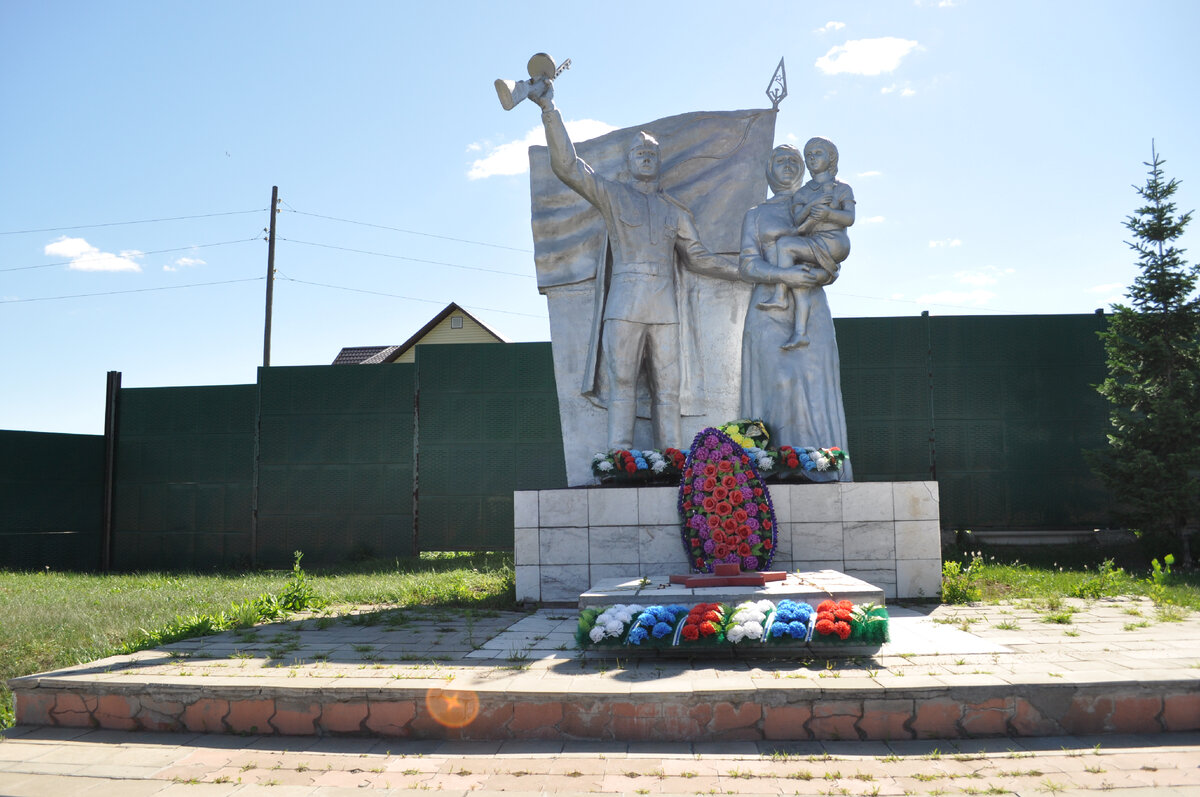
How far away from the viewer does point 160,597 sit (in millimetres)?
6238

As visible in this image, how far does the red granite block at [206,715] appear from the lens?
131 inches

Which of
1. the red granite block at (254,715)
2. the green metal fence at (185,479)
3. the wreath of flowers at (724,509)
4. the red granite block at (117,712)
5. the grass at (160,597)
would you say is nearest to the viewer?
the red granite block at (254,715)

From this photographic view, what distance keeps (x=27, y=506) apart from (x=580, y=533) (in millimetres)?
7372

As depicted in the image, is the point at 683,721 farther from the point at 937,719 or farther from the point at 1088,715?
the point at 1088,715

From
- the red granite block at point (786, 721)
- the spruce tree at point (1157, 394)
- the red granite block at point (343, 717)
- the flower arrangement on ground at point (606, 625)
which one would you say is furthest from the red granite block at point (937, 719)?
the spruce tree at point (1157, 394)

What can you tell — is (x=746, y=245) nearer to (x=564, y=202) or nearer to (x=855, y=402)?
(x=564, y=202)

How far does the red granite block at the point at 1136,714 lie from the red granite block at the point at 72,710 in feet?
12.8

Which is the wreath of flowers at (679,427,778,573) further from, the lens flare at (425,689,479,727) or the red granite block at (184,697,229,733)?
the red granite block at (184,697,229,733)

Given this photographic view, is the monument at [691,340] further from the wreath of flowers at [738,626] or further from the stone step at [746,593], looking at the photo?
the wreath of flowers at [738,626]

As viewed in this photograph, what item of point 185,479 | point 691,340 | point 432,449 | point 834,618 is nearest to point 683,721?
point 834,618

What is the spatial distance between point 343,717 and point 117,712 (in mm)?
965

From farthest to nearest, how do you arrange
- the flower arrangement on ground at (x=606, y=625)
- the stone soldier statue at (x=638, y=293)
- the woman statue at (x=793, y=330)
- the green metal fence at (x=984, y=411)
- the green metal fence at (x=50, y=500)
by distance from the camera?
the green metal fence at (x=50, y=500) → the green metal fence at (x=984, y=411) → the stone soldier statue at (x=638, y=293) → the woman statue at (x=793, y=330) → the flower arrangement on ground at (x=606, y=625)

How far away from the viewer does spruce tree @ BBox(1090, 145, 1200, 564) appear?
7680 millimetres

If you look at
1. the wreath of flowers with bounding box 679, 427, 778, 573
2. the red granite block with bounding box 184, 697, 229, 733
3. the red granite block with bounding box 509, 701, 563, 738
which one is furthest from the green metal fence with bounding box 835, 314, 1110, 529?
the red granite block with bounding box 184, 697, 229, 733
